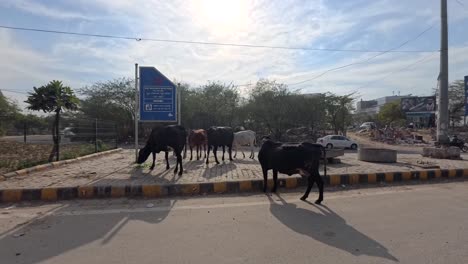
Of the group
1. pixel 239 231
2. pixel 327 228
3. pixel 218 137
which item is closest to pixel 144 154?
pixel 218 137

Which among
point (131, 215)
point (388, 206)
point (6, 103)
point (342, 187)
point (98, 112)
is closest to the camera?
point (131, 215)

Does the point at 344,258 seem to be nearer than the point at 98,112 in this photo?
Yes

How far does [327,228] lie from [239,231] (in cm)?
132

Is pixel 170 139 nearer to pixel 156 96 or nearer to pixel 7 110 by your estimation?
pixel 156 96

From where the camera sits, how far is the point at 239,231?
14.7 ft

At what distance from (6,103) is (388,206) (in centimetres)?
3254

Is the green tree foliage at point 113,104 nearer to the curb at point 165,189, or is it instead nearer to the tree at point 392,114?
the curb at point 165,189

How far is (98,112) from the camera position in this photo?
25.6m

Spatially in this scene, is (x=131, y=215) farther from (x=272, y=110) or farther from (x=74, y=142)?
(x=272, y=110)

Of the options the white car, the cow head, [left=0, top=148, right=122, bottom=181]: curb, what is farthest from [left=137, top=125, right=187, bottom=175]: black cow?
the white car

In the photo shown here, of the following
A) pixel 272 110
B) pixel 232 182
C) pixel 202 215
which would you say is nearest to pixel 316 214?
pixel 202 215

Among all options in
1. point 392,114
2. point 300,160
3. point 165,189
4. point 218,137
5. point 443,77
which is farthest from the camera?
point 392,114

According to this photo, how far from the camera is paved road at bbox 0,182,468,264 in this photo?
11.9 ft

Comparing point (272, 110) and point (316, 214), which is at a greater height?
point (272, 110)
